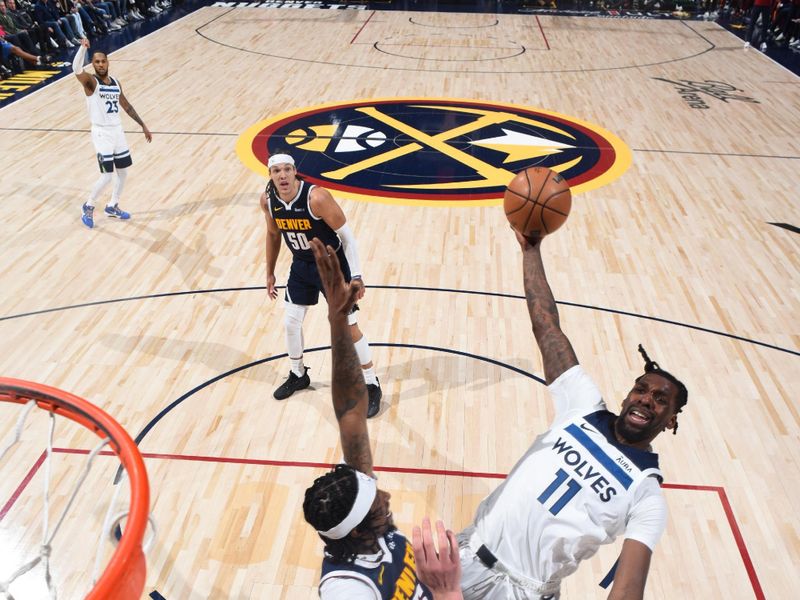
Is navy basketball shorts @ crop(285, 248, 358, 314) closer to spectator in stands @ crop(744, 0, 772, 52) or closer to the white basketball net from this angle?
the white basketball net

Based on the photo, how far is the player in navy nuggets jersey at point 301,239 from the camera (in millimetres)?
5477

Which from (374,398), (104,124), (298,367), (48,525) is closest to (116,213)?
(104,124)

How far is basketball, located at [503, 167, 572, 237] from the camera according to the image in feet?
14.3

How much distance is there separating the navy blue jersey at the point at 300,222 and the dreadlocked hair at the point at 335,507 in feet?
10.3

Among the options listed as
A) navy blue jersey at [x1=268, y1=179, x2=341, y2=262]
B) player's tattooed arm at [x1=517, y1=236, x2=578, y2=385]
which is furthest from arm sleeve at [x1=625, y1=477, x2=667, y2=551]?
navy blue jersey at [x1=268, y1=179, x2=341, y2=262]

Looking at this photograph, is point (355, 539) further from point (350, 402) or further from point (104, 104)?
point (104, 104)

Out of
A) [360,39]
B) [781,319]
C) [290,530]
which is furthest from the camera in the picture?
[360,39]

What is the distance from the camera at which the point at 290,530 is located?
187 inches

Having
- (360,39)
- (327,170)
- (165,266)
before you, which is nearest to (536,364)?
(165,266)

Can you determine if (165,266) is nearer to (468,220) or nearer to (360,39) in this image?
(468,220)

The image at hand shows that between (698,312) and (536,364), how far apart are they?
191cm

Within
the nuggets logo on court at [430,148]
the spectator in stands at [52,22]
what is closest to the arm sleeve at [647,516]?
the nuggets logo on court at [430,148]

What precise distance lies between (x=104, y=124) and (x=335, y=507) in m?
7.34

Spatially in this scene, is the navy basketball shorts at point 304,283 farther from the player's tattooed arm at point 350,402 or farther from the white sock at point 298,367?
the player's tattooed arm at point 350,402
